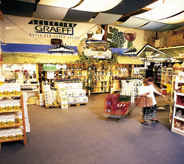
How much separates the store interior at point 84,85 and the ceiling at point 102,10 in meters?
0.05

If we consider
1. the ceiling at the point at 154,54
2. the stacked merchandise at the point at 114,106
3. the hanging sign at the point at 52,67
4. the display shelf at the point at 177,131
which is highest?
the ceiling at the point at 154,54

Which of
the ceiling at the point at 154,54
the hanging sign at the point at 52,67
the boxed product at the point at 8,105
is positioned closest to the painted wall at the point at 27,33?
the hanging sign at the point at 52,67

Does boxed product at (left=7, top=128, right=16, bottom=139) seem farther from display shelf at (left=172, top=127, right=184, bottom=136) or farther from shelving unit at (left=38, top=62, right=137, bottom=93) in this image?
shelving unit at (left=38, top=62, right=137, bottom=93)

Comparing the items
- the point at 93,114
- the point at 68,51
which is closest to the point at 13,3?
the point at 68,51

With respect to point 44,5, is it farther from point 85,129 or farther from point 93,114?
point 85,129

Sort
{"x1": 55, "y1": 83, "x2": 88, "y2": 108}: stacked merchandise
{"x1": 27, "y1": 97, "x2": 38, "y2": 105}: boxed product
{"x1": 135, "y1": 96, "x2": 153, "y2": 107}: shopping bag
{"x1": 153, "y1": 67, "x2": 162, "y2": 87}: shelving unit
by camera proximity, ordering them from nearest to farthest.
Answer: {"x1": 135, "y1": 96, "x2": 153, "y2": 107}: shopping bag, {"x1": 55, "y1": 83, "x2": 88, "y2": 108}: stacked merchandise, {"x1": 27, "y1": 97, "x2": 38, "y2": 105}: boxed product, {"x1": 153, "y1": 67, "x2": 162, "y2": 87}: shelving unit

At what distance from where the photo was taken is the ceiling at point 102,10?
6.81 meters

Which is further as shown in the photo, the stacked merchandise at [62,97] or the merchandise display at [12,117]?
the stacked merchandise at [62,97]

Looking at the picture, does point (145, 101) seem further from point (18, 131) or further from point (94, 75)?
point (94, 75)

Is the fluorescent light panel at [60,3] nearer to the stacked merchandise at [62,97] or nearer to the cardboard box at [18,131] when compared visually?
the stacked merchandise at [62,97]

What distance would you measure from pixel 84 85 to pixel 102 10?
465 cm

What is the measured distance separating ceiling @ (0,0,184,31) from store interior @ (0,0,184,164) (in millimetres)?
51

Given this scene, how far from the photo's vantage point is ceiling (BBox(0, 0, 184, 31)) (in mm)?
6809

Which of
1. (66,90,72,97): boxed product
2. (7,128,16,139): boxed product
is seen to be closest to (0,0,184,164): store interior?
(7,128,16,139): boxed product
